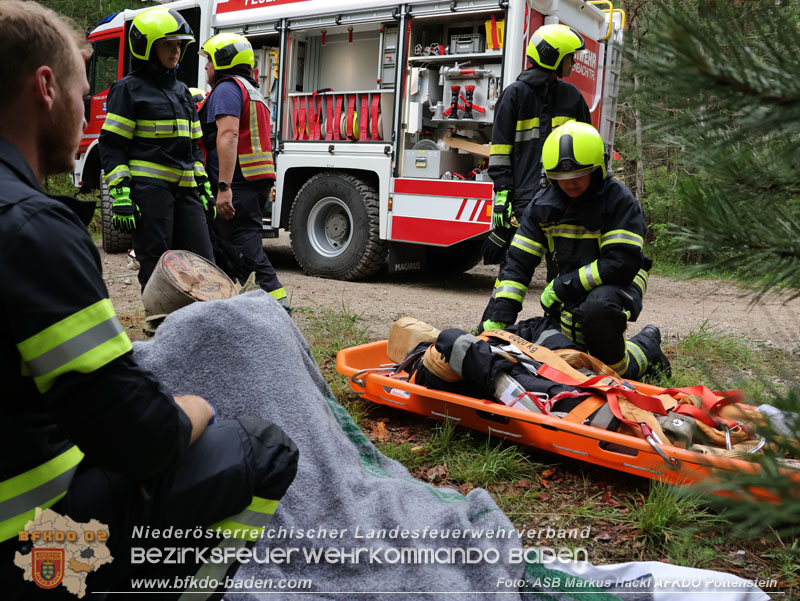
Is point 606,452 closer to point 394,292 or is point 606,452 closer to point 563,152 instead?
point 563,152

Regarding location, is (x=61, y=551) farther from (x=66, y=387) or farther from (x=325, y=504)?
(x=325, y=504)

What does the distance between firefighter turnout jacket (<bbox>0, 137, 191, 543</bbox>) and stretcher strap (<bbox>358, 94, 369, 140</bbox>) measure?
6366 mm

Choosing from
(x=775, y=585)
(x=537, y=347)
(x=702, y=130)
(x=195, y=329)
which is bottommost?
(x=775, y=585)

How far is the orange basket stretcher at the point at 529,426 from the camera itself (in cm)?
242

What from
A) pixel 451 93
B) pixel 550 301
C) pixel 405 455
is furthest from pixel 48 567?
pixel 451 93

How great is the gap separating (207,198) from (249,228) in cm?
61

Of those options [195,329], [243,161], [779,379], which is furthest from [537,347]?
[243,161]

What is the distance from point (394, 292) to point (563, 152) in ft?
12.0

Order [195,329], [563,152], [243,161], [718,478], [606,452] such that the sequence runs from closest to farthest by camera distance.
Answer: [718,478]
[195,329]
[606,452]
[563,152]
[243,161]

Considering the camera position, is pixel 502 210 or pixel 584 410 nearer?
pixel 584 410

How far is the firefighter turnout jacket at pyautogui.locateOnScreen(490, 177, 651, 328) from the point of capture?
366cm

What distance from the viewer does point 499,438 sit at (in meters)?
3.04

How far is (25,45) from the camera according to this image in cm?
125

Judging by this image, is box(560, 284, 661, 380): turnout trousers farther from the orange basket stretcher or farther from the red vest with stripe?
the red vest with stripe
